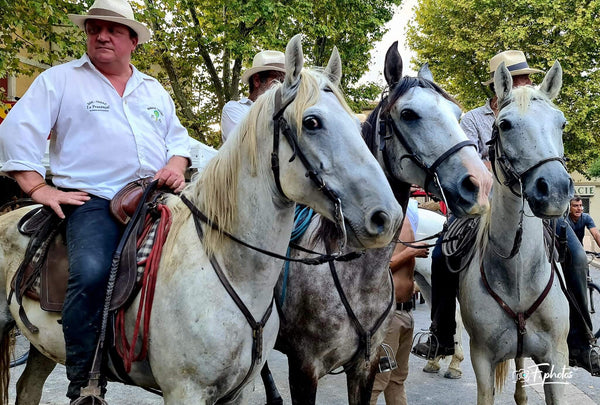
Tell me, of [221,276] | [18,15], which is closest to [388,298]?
[221,276]

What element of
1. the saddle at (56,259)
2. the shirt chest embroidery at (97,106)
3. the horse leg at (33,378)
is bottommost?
the horse leg at (33,378)

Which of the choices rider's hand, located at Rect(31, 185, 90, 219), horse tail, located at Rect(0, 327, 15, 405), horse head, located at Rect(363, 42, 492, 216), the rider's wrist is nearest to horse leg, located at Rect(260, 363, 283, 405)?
horse tail, located at Rect(0, 327, 15, 405)

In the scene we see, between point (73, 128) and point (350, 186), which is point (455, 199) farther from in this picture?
point (73, 128)

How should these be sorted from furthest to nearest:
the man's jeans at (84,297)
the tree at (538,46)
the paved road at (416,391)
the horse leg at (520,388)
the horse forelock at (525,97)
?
the tree at (538,46) < the paved road at (416,391) < the horse leg at (520,388) < the horse forelock at (525,97) < the man's jeans at (84,297)

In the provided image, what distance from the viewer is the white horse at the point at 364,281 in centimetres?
301

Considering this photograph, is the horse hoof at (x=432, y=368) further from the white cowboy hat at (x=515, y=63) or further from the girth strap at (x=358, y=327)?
the girth strap at (x=358, y=327)

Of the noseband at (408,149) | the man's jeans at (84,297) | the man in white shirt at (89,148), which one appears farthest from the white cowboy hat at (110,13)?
the noseband at (408,149)

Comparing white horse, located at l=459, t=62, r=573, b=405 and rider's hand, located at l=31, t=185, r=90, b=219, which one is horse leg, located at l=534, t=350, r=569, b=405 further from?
rider's hand, located at l=31, t=185, r=90, b=219

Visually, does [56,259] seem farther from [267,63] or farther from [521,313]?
[521,313]

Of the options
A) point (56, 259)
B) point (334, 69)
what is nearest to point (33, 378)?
point (56, 259)

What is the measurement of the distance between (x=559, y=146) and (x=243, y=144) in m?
2.16

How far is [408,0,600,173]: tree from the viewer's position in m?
23.0

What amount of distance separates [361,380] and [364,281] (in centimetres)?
64

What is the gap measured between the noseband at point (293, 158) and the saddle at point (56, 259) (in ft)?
2.72
